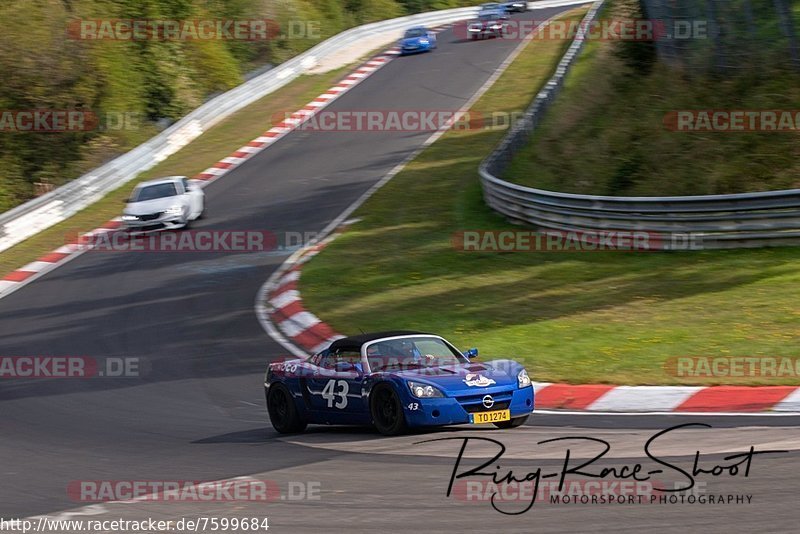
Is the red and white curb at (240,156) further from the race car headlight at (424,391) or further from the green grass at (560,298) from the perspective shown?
the race car headlight at (424,391)

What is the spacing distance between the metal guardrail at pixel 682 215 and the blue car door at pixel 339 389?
886cm

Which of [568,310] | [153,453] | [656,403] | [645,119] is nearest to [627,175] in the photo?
[645,119]

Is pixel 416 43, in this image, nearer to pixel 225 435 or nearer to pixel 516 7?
pixel 516 7

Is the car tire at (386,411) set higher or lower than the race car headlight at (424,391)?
lower

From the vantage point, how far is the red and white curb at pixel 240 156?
2355cm

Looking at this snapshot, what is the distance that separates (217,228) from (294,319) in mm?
9590

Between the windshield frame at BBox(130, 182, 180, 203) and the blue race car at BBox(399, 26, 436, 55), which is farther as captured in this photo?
the blue race car at BBox(399, 26, 436, 55)

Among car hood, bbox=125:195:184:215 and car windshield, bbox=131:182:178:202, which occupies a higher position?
car windshield, bbox=131:182:178:202

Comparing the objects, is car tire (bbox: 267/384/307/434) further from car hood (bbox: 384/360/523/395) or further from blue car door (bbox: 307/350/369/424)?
car hood (bbox: 384/360/523/395)

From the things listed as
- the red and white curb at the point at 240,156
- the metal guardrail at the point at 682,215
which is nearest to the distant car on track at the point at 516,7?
the red and white curb at the point at 240,156

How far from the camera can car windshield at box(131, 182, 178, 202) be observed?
87.6ft

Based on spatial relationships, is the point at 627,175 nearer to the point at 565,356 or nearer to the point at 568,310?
the point at 568,310

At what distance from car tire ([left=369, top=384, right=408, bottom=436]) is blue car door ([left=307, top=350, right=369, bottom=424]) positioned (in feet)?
0.62

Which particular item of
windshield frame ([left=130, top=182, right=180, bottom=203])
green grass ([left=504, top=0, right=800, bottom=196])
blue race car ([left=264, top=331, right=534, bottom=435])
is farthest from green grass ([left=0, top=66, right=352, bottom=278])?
blue race car ([left=264, top=331, right=534, bottom=435])
